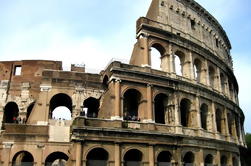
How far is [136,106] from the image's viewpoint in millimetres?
20234

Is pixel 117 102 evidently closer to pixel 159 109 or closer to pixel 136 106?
pixel 136 106

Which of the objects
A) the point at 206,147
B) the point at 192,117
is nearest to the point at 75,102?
the point at 192,117

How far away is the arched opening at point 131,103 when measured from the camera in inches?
760

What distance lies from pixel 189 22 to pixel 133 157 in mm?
12416

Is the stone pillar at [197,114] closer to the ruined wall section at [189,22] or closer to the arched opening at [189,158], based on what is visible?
the arched opening at [189,158]

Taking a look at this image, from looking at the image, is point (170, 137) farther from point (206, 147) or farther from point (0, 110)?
point (0, 110)

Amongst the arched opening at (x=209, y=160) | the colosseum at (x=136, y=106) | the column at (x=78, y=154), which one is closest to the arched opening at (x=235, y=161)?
the colosseum at (x=136, y=106)

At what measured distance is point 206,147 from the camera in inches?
817

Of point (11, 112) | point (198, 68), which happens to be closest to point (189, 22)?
point (198, 68)

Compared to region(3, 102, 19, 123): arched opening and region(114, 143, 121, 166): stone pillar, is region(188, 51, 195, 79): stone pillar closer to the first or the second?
region(114, 143, 121, 166): stone pillar

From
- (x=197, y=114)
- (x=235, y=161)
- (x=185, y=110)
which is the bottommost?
(x=235, y=161)

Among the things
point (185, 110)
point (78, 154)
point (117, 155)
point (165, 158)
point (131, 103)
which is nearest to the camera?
point (78, 154)

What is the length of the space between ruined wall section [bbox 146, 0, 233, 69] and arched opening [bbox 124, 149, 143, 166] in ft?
30.7

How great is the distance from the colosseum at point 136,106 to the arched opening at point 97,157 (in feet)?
0.18
